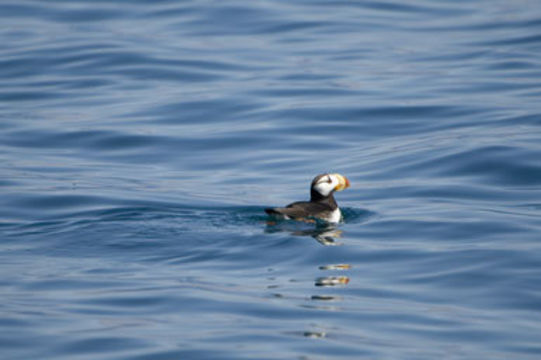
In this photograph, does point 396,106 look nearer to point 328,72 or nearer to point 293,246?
point 328,72

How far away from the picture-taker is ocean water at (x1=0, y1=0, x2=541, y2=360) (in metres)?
8.86

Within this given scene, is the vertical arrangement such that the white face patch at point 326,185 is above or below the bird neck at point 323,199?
above

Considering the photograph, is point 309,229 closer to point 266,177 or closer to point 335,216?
point 335,216

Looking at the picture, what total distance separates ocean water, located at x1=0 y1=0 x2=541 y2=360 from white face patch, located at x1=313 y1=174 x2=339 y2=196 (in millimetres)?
492

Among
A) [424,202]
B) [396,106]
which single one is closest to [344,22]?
[396,106]

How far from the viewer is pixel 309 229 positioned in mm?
12469

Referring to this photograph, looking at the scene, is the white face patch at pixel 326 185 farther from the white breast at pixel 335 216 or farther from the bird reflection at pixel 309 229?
the bird reflection at pixel 309 229

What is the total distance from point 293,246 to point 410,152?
19.2 ft

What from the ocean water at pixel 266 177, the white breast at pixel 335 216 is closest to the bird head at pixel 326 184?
the white breast at pixel 335 216

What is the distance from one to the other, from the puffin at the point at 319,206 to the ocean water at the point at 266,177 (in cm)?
20

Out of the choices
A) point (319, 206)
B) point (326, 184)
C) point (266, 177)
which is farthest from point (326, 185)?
point (266, 177)

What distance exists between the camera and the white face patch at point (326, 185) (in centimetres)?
1310

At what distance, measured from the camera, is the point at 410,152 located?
667 inches

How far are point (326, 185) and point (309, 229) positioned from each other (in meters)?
0.88
